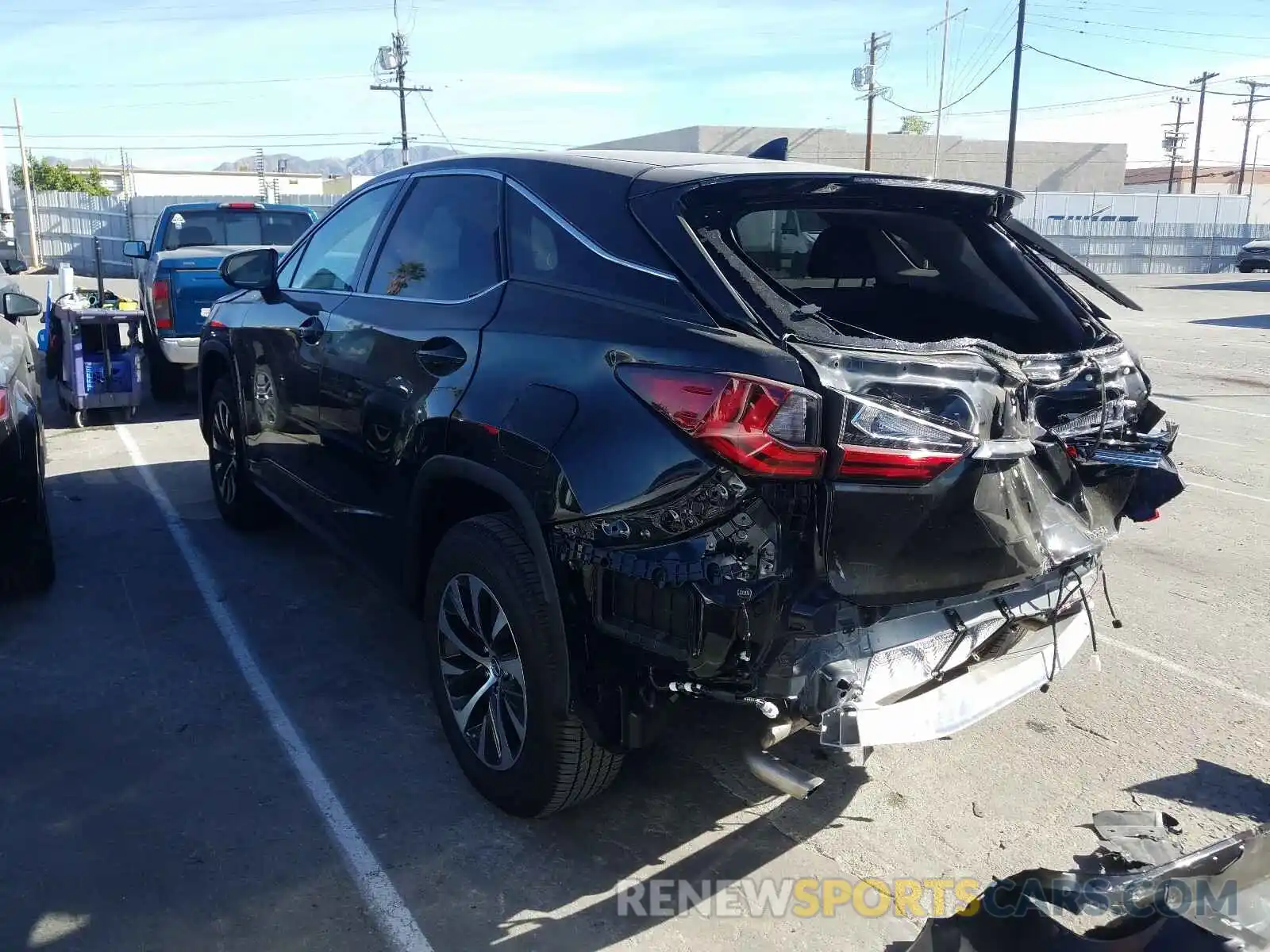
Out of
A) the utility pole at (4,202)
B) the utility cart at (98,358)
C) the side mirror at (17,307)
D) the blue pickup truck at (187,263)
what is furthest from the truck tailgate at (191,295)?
the utility pole at (4,202)

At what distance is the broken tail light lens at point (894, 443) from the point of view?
246cm

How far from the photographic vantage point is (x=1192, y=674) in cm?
435

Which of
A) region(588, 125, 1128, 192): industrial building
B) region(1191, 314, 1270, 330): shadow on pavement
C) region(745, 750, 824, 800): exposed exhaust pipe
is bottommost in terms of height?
region(1191, 314, 1270, 330): shadow on pavement

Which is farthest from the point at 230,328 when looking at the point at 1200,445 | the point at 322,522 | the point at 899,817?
the point at 1200,445

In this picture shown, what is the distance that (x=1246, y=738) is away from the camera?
383 cm

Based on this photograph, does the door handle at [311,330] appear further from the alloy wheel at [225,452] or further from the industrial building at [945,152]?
the industrial building at [945,152]

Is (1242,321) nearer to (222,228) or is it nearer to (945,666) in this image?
(222,228)

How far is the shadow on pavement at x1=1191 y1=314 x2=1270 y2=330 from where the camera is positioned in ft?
66.1

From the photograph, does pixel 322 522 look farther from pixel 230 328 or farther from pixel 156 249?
pixel 156 249

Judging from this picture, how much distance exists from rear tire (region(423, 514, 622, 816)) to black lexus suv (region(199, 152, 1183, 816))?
0.03ft

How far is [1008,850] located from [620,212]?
2.19m

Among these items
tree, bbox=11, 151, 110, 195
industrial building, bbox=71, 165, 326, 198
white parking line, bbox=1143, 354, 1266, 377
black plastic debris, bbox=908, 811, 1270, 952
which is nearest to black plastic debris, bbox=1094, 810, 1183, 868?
black plastic debris, bbox=908, 811, 1270, 952

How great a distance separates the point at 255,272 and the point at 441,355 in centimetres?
207

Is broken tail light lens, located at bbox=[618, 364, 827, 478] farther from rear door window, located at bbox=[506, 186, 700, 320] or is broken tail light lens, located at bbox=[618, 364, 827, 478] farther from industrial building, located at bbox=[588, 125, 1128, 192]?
industrial building, located at bbox=[588, 125, 1128, 192]
